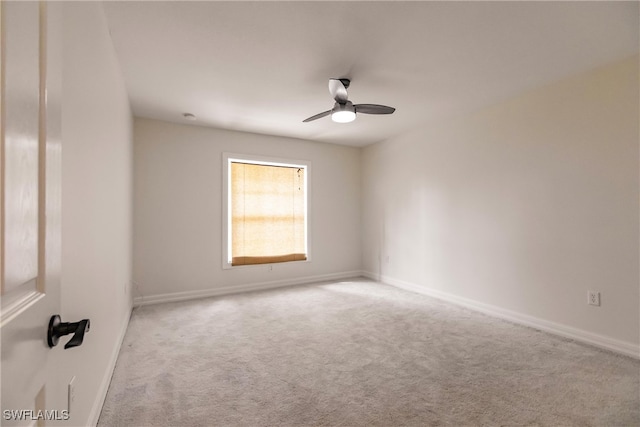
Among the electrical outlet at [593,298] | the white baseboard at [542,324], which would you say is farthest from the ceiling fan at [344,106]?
the white baseboard at [542,324]

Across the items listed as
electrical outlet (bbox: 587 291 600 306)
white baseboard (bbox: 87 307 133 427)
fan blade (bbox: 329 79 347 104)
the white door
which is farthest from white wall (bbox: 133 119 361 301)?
the white door

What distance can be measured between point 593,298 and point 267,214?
4.04 meters

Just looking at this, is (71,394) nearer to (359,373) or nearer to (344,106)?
(359,373)

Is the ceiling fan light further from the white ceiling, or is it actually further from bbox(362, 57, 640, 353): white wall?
bbox(362, 57, 640, 353): white wall

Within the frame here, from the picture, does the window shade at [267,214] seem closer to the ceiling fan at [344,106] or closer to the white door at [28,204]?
the ceiling fan at [344,106]

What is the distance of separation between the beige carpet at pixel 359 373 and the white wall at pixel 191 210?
2.60 feet

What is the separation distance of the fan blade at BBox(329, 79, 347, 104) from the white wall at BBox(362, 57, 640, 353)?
6.42ft

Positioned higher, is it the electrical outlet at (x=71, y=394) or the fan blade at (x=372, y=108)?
the fan blade at (x=372, y=108)

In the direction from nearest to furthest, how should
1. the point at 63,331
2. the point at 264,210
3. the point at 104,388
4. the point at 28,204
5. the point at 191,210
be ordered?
1. the point at 28,204
2. the point at 63,331
3. the point at 104,388
4. the point at 191,210
5. the point at 264,210

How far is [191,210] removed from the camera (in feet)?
14.2

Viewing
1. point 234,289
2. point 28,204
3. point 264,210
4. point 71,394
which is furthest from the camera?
point 264,210

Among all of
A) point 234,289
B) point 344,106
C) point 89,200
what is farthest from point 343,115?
point 234,289

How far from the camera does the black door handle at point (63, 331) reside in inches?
25.9

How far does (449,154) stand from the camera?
4.08m
